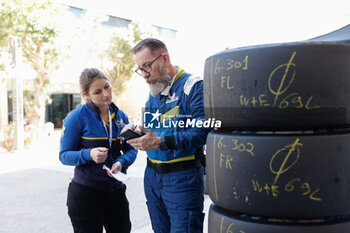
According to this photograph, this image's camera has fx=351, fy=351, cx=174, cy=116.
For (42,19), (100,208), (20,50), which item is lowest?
(100,208)

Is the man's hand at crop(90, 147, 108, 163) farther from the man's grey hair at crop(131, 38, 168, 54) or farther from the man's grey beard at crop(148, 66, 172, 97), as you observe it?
the man's grey hair at crop(131, 38, 168, 54)

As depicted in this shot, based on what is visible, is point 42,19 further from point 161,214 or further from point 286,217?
point 286,217

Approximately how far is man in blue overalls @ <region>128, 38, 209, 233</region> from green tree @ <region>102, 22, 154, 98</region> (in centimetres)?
1919

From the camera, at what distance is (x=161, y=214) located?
2238 millimetres

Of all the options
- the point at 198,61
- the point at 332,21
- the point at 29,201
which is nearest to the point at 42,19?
the point at 29,201

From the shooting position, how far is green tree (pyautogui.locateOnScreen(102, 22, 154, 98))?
70.5 ft

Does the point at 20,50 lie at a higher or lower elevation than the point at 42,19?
lower

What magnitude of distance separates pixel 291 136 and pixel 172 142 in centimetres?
81

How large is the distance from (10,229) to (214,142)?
384cm

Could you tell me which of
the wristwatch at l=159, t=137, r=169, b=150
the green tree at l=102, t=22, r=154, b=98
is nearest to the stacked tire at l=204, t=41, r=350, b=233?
the wristwatch at l=159, t=137, r=169, b=150

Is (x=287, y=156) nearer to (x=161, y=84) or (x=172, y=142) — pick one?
(x=172, y=142)

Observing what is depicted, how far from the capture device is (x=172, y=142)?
198cm

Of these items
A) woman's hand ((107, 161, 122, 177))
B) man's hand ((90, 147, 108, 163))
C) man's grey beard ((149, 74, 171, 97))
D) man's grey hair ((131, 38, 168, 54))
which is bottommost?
woman's hand ((107, 161, 122, 177))

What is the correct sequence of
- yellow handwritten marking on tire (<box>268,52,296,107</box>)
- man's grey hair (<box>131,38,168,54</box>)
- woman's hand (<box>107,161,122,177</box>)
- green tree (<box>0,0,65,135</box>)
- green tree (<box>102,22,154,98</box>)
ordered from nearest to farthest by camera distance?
yellow handwritten marking on tire (<box>268,52,296,107</box>), man's grey hair (<box>131,38,168,54</box>), woman's hand (<box>107,161,122,177</box>), green tree (<box>0,0,65,135</box>), green tree (<box>102,22,154,98</box>)
